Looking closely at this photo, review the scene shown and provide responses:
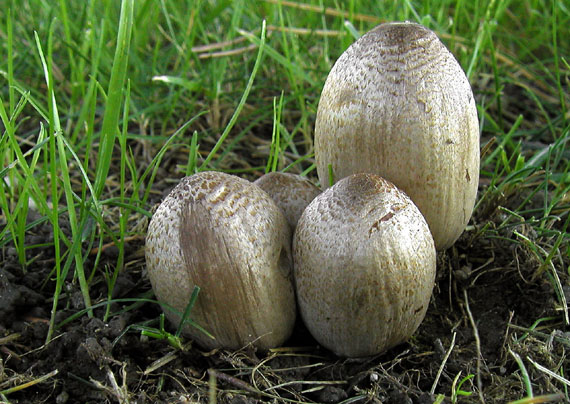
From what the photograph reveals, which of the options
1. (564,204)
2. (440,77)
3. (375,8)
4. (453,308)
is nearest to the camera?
(440,77)

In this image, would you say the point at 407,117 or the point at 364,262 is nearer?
the point at 364,262

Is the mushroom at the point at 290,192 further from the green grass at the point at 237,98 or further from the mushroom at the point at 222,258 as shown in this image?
the green grass at the point at 237,98

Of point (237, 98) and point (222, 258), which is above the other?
point (237, 98)

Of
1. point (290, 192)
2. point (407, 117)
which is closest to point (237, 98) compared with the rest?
point (290, 192)

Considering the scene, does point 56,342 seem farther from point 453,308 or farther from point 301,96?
point 301,96

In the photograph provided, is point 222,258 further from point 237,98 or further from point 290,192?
point 237,98

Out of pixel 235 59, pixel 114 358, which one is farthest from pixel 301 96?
pixel 114 358
